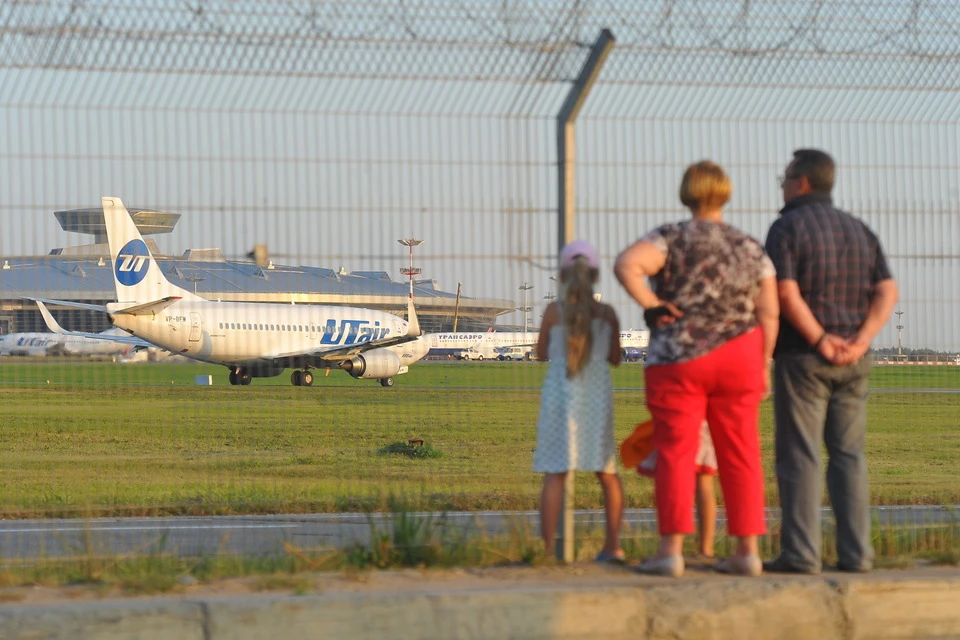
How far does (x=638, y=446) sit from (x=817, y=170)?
1.65 metres

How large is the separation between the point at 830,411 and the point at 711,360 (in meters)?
0.87

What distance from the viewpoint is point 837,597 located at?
239 inches

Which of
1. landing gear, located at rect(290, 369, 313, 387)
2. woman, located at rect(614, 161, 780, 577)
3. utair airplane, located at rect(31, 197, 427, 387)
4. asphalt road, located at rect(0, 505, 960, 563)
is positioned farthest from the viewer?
landing gear, located at rect(290, 369, 313, 387)

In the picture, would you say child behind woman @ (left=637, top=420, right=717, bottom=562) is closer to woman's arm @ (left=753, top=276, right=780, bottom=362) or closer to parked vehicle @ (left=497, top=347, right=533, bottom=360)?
woman's arm @ (left=753, top=276, right=780, bottom=362)

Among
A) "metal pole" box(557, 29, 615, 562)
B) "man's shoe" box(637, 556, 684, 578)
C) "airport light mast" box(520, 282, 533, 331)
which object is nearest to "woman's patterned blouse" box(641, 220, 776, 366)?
"man's shoe" box(637, 556, 684, 578)

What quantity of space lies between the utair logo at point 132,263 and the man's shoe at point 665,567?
4106 millimetres

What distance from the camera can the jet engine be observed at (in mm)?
31828

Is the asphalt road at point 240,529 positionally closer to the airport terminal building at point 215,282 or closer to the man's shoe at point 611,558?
the man's shoe at point 611,558

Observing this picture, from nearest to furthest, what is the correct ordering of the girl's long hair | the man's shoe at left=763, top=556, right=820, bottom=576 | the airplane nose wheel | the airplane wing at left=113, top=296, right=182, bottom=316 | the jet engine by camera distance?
the man's shoe at left=763, top=556, right=820, bottom=576 < the girl's long hair < the airplane wing at left=113, top=296, right=182, bottom=316 < the airplane nose wheel < the jet engine

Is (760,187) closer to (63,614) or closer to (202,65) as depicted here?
(202,65)

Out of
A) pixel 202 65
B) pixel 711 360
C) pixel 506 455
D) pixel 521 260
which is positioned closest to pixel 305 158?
pixel 202 65

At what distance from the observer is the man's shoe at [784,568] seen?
646 cm

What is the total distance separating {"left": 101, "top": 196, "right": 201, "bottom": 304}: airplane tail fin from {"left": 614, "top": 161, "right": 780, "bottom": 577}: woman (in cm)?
354

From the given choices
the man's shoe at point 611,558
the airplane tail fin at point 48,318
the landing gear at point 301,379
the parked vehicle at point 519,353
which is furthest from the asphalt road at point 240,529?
the landing gear at point 301,379
